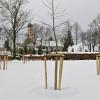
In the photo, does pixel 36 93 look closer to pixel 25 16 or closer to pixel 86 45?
pixel 25 16

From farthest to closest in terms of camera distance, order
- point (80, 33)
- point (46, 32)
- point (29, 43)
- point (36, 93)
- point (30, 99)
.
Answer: point (80, 33) → point (46, 32) → point (29, 43) → point (36, 93) → point (30, 99)

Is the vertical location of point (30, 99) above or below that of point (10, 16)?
below

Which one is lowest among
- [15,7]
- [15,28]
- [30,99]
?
[30,99]

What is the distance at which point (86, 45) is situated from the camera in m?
79.4

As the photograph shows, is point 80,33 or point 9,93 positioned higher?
point 80,33

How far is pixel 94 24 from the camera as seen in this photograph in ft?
256

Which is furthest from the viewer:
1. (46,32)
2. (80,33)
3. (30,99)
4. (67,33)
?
(80,33)

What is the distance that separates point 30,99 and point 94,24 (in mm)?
72663

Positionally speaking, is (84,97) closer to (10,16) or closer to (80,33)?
(10,16)

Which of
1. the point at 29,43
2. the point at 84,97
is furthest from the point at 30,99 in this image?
the point at 29,43

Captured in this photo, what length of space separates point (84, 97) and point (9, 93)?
2.05 m

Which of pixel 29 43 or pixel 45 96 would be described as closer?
pixel 45 96

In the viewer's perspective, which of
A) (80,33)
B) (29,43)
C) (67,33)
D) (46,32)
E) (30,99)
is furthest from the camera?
(80,33)

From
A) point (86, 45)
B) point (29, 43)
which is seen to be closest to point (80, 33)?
point (86, 45)
